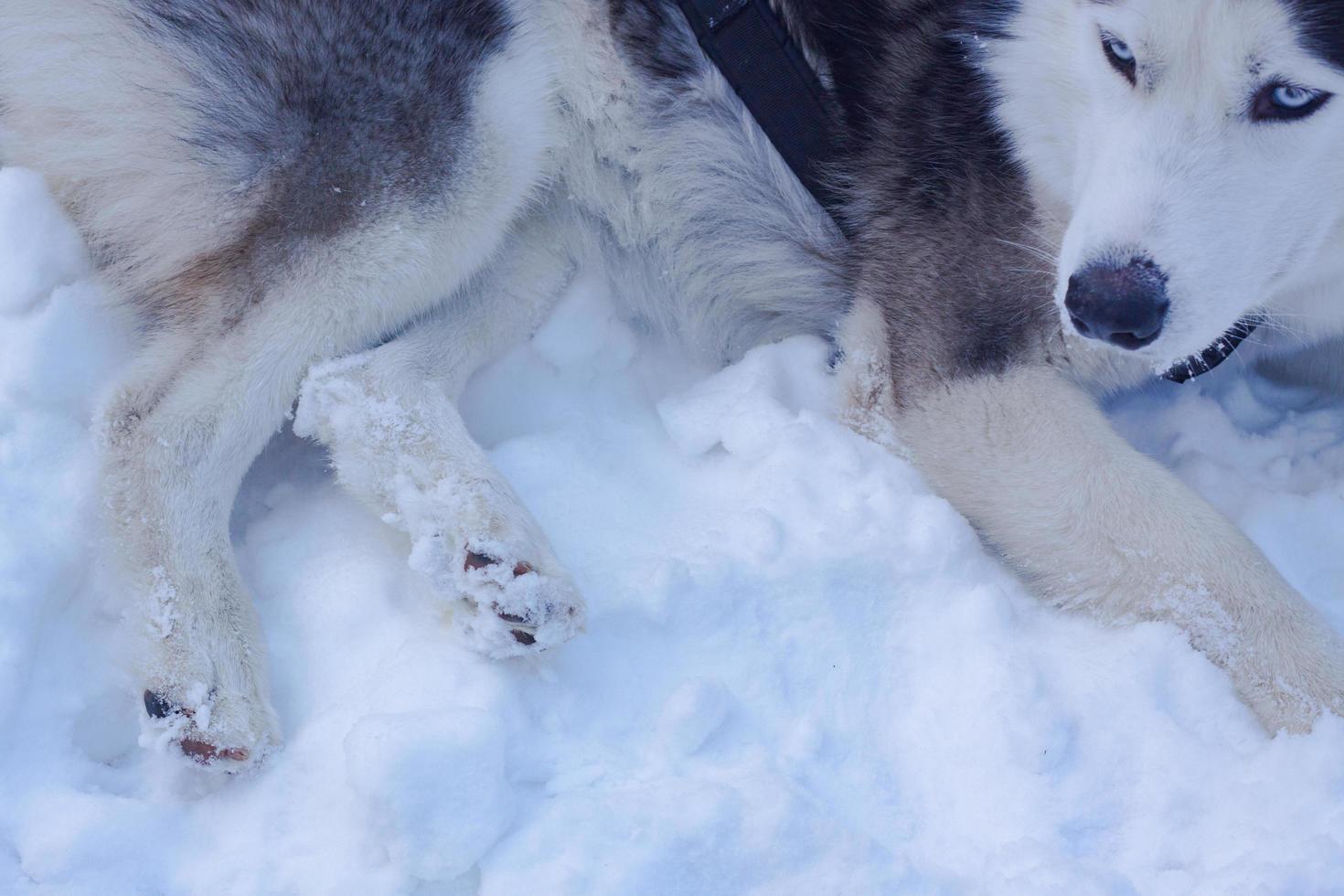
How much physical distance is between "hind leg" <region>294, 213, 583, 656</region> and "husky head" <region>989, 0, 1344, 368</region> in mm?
894

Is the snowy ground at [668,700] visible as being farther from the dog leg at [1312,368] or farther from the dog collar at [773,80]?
the dog collar at [773,80]

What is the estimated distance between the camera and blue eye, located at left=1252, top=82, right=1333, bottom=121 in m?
1.35

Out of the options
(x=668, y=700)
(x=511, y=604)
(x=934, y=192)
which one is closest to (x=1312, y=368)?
(x=934, y=192)

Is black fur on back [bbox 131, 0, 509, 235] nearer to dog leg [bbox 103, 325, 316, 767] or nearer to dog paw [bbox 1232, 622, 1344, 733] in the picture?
dog leg [bbox 103, 325, 316, 767]

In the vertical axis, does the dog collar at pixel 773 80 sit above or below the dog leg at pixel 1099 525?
above

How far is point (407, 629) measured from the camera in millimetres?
1575

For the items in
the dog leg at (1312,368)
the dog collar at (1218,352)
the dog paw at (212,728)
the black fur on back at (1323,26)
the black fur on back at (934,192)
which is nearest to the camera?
the black fur on back at (1323,26)

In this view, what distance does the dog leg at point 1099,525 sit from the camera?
1554 millimetres

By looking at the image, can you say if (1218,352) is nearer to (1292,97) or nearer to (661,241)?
(1292,97)

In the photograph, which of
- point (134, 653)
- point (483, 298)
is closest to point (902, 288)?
point (483, 298)

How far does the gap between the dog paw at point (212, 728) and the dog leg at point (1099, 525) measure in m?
1.16

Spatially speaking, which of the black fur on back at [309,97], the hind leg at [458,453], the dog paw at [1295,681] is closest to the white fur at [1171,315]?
the dog paw at [1295,681]

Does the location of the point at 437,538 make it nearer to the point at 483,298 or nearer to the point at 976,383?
the point at 483,298

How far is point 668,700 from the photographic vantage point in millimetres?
→ 1485
